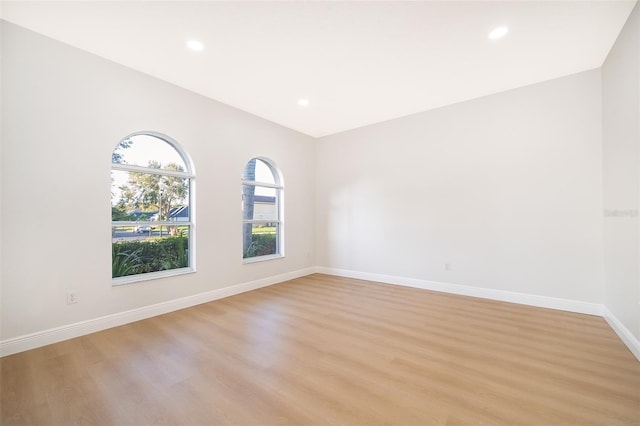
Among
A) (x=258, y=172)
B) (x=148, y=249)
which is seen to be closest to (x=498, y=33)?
(x=258, y=172)

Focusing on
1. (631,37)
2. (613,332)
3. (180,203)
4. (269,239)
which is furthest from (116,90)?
(613,332)

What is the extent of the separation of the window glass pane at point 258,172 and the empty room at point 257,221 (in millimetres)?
157

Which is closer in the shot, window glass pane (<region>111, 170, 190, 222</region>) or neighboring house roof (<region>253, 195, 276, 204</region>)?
window glass pane (<region>111, 170, 190, 222</region>)

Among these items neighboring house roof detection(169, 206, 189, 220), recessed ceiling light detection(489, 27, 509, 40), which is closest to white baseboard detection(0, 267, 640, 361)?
neighboring house roof detection(169, 206, 189, 220)

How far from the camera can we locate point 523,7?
2.21 metres

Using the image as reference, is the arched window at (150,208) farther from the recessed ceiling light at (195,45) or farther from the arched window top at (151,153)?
the recessed ceiling light at (195,45)

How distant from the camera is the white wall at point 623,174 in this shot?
2.26 m

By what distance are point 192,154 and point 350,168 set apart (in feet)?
9.60

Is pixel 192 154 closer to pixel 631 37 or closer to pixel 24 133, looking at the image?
pixel 24 133

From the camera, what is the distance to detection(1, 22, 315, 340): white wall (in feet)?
7.79

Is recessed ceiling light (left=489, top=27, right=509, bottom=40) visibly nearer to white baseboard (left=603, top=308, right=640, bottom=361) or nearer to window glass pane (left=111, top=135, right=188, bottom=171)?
white baseboard (left=603, top=308, right=640, bottom=361)

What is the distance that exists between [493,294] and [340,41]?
3.89 meters

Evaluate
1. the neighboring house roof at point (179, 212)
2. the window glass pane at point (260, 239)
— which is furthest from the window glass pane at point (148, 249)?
the window glass pane at point (260, 239)

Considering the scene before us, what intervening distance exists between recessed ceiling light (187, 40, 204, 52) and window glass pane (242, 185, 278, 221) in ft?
7.23
